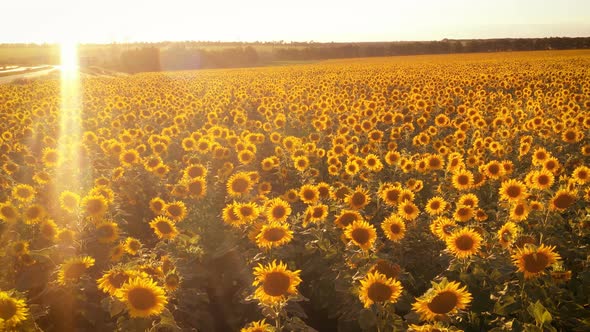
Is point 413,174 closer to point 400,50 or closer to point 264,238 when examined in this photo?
point 264,238

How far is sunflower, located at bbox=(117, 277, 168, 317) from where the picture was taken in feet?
10.7

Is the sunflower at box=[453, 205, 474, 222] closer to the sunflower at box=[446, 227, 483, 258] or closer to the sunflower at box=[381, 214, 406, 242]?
the sunflower at box=[381, 214, 406, 242]

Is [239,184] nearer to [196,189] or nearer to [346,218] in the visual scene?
[196,189]

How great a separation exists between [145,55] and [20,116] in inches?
2414

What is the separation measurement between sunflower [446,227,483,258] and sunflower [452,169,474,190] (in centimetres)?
251

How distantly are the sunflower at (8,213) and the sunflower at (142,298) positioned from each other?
3.15m

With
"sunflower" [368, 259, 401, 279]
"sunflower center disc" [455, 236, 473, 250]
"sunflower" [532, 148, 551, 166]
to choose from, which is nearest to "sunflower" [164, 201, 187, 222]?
"sunflower" [368, 259, 401, 279]

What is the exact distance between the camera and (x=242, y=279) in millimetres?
5098

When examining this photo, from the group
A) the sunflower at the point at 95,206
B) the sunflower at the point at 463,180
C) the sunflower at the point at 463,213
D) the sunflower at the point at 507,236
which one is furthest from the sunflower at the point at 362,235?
the sunflower at the point at 95,206

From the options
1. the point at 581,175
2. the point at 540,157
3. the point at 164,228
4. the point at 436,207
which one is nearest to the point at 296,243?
the point at 164,228

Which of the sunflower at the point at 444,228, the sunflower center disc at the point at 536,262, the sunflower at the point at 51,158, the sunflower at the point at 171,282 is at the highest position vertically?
the sunflower at the point at 51,158

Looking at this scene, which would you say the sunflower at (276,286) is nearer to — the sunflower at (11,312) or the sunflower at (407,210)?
the sunflower at (11,312)

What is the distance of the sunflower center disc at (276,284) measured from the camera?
3.25m

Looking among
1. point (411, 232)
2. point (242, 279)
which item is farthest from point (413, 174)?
point (242, 279)
